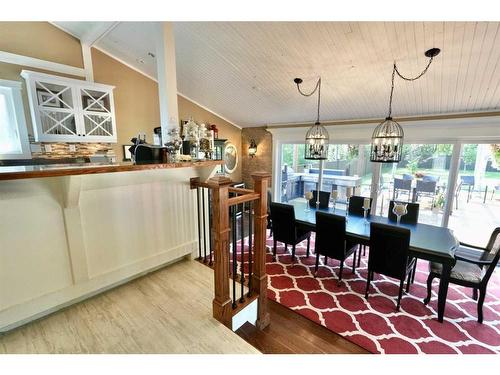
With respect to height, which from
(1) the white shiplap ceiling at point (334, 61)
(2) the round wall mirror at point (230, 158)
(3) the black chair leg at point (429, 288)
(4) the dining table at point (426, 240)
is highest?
(1) the white shiplap ceiling at point (334, 61)

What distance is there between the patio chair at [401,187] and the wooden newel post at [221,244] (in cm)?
410

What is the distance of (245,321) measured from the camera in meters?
2.02

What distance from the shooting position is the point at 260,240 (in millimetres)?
2047

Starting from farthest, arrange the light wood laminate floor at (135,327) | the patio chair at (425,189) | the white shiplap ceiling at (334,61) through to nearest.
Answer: the patio chair at (425,189) → the white shiplap ceiling at (334,61) → the light wood laminate floor at (135,327)

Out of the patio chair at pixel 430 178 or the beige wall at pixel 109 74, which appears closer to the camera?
the beige wall at pixel 109 74

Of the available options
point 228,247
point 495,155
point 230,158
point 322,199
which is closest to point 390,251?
point 322,199

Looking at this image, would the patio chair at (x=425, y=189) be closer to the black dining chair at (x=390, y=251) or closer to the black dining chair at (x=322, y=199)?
the black dining chair at (x=322, y=199)

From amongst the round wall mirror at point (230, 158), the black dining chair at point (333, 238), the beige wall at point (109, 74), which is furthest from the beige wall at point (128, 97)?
the black dining chair at point (333, 238)

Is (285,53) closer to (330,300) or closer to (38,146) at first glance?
(330,300)

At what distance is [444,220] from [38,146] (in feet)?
22.0

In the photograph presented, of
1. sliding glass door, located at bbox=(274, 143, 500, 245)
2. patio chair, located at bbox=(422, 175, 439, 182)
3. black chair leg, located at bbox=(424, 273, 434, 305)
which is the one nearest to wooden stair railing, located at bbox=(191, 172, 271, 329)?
black chair leg, located at bbox=(424, 273, 434, 305)

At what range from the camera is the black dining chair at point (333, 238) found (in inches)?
114
